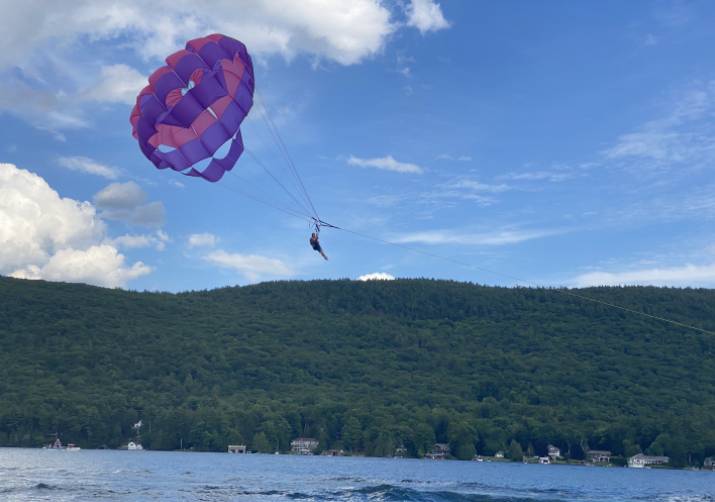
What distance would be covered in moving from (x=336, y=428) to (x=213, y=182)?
110 meters

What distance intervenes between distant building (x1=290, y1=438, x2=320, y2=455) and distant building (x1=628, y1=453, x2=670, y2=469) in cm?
4747

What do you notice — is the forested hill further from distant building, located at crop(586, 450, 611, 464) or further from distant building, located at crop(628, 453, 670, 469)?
distant building, located at crop(586, 450, 611, 464)

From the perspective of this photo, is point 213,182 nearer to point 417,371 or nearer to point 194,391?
point 194,391

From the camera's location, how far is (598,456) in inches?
5399

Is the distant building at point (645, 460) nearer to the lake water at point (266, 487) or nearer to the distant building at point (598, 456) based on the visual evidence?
the distant building at point (598, 456)

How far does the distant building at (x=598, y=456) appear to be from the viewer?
136 meters

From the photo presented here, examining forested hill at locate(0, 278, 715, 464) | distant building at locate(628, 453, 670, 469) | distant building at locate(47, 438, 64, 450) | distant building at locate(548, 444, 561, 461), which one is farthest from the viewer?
forested hill at locate(0, 278, 715, 464)

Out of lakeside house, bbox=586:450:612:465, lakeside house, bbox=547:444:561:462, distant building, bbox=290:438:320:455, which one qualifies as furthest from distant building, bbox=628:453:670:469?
distant building, bbox=290:438:320:455

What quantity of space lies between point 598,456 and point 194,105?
112798 mm

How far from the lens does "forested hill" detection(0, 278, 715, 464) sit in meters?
141

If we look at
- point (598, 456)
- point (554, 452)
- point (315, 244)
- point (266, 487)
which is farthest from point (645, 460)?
point (315, 244)

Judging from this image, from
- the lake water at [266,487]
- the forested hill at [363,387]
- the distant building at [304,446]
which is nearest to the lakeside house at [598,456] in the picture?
the forested hill at [363,387]

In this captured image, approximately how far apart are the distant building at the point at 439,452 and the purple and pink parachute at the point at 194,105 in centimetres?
10779

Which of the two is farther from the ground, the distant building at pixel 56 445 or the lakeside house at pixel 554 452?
the lakeside house at pixel 554 452
